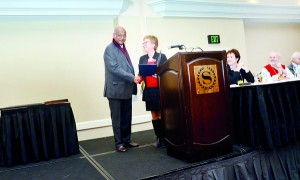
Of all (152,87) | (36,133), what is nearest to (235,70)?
(152,87)

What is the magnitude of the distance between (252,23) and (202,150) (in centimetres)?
385

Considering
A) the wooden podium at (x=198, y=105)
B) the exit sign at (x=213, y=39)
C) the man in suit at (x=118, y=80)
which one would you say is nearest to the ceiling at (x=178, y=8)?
the exit sign at (x=213, y=39)

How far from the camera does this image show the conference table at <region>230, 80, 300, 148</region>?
86.8 inches

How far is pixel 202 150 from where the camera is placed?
Answer: 6.51 ft

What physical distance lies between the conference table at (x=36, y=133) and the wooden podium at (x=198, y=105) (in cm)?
110

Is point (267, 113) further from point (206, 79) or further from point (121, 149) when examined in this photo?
point (121, 149)

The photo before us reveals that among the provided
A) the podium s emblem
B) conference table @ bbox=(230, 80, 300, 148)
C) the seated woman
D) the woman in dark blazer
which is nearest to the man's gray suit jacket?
the woman in dark blazer

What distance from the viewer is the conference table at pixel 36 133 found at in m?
2.47

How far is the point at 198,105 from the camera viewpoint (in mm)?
1961

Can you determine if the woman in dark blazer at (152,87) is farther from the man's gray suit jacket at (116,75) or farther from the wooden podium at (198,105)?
the wooden podium at (198,105)

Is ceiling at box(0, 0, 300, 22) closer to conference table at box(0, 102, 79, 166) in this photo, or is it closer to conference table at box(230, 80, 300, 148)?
conference table at box(0, 102, 79, 166)

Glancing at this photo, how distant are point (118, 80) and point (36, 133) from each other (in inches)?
36.4

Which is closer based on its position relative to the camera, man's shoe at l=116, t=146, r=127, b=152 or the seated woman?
man's shoe at l=116, t=146, r=127, b=152

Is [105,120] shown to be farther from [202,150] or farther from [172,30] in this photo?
[202,150]
